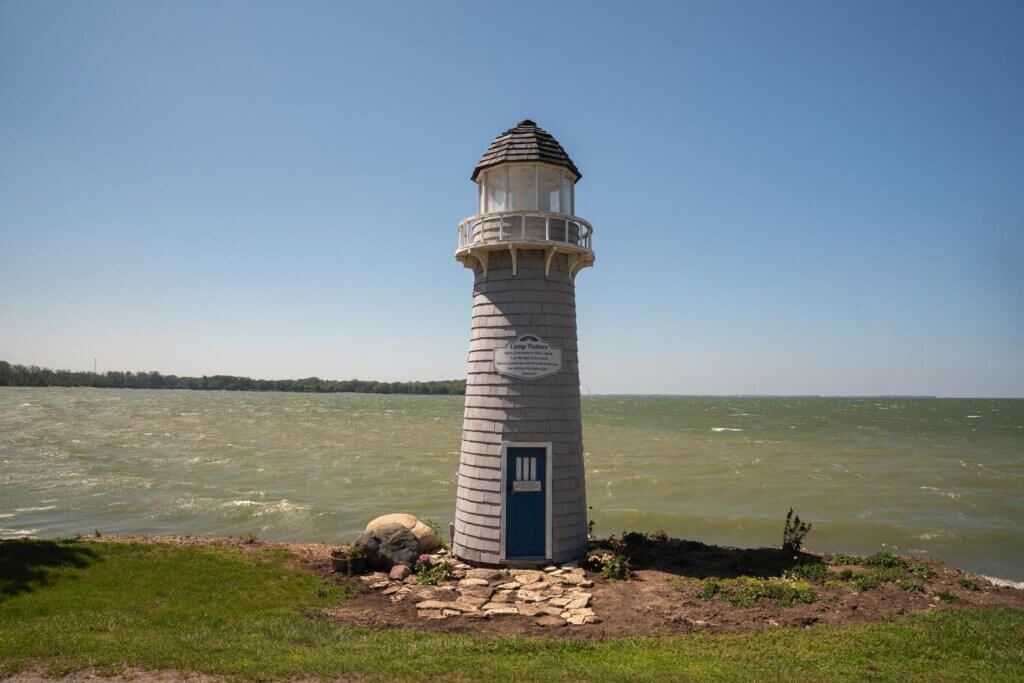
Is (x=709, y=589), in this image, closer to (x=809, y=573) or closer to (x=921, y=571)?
(x=809, y=573)

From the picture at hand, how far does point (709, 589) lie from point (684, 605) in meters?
0.87

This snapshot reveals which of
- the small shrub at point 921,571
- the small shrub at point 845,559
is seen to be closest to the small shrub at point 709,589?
the small shrub at point 845,559

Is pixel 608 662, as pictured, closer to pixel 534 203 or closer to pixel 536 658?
pixel 536 658

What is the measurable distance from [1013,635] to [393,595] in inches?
387

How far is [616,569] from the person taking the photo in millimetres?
12422

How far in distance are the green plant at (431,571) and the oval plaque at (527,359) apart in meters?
4.06

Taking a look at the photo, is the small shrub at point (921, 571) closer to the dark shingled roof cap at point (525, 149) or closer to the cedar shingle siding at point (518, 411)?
the cedar shingle siding at point (518, 411)

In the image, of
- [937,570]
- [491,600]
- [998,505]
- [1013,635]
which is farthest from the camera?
[998,505]

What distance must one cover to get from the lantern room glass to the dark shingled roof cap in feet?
0.62

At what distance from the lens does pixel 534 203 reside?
13.4m

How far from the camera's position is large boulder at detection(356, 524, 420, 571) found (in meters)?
12.9

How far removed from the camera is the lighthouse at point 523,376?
12875 mm

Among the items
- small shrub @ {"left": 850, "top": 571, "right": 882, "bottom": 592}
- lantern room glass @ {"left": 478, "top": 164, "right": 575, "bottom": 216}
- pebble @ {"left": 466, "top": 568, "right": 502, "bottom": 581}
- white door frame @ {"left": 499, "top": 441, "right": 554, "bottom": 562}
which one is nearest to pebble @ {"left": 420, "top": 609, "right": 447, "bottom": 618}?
pebble @ {"left": 466, "top": 568, "right": 502, "bottom": 581}

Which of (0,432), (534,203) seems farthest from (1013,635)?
(0,432)
